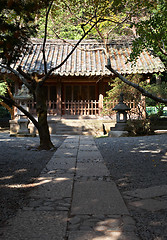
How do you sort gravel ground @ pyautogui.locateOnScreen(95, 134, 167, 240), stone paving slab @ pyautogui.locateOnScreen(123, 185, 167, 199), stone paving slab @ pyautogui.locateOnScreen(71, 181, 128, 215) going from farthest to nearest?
stone paving slab @ pyautogui.locateOnScreen(123, 185, 167, 199) < stone paving slab @ pyautogui.locateOnScreen(71, 181, 128, 215) < gravel ground @ pyautogui.locateOnScreen(95, 134, 167, 240)

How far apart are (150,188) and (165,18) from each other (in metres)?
4.57

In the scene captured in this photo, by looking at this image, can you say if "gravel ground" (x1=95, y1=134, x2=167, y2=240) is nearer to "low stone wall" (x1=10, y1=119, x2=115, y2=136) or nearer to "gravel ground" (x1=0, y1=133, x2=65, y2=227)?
"gravel ground" (x1=0, y1=133, x2=65, y2=227)

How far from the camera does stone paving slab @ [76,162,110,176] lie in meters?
4.41

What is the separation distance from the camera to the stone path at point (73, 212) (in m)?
2.13

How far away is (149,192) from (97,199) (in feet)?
2.75

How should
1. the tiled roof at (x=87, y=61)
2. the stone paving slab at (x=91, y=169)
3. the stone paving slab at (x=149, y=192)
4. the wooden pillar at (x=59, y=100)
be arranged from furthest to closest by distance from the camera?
the wooden pillar at (x=59, y=100) < the tiled roof at (x=87, y=61) < the stone paving slab at (x=91, y=169) < the stone paving slab at (x=149, y=192)

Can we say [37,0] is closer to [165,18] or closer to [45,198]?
[165,18]

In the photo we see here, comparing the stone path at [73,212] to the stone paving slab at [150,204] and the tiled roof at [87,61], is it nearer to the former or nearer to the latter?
the stone paving slab at [150,204]

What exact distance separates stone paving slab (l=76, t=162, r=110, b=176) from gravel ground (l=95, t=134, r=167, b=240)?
0.17 meters

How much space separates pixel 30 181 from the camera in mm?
4012

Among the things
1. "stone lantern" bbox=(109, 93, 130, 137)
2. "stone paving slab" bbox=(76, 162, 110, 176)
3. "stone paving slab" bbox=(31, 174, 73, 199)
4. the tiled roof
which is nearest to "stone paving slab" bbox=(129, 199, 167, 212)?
"stone paving slab" bbox=(31, 174, 73, 199)

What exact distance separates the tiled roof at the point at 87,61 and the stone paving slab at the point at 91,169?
8.25m

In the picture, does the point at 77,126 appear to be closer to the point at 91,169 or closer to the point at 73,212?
the point at 91,169

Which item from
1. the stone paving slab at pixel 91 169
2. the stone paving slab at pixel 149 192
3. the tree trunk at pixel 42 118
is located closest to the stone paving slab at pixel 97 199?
the stone paving slab at pixel 149 192
